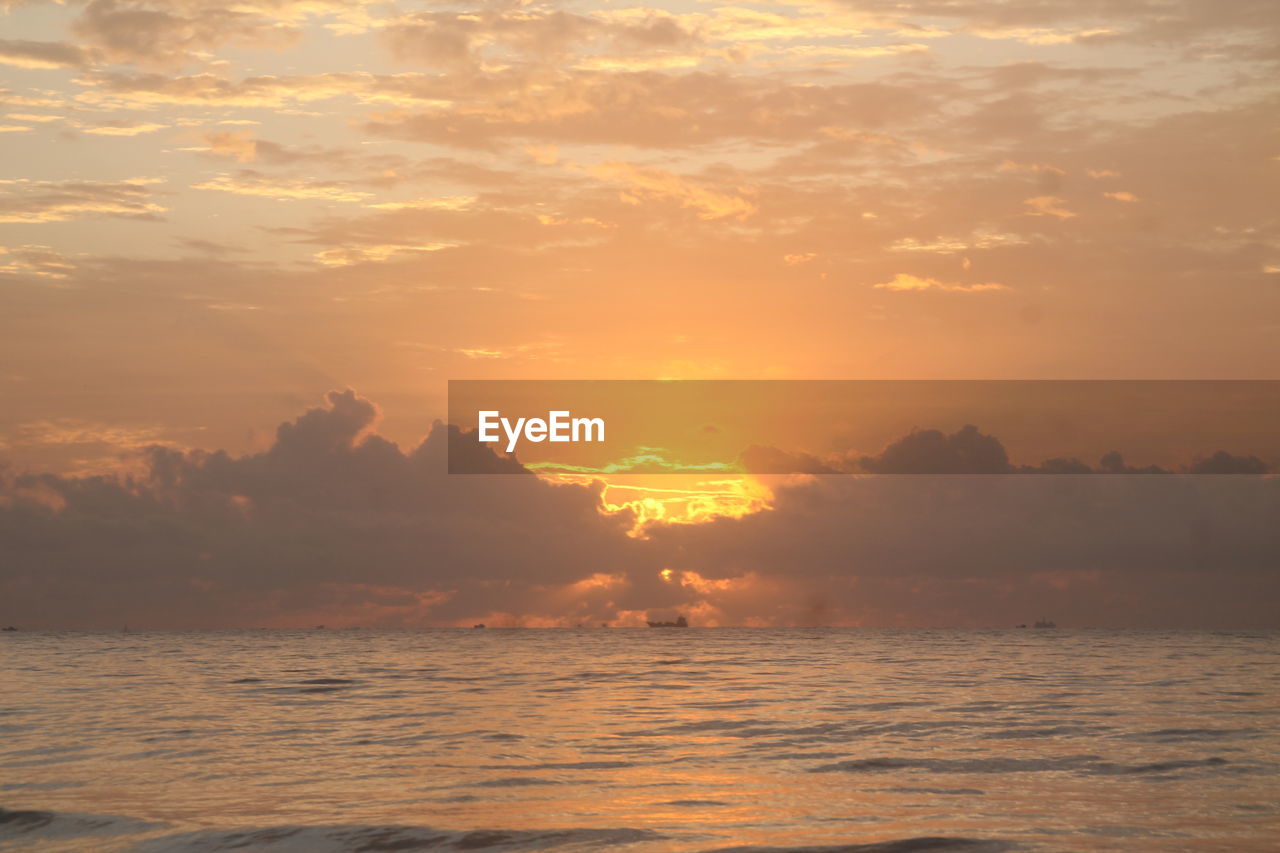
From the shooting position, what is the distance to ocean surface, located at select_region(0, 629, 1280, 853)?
23.4m

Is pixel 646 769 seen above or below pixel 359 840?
below

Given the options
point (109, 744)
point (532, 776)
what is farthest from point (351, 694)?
point (532, 776)

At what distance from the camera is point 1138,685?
6388cm

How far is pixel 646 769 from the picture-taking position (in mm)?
31125

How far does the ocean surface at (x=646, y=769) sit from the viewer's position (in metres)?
23.4

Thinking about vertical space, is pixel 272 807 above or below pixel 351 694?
above

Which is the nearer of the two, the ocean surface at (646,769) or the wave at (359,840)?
the wave at (359,840)

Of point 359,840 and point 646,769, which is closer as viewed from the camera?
point 359,840

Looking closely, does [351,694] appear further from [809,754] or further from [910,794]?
[910,794]

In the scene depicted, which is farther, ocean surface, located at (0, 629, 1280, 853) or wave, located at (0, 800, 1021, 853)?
ocean surface, located at (0, 629, 1280, 853)

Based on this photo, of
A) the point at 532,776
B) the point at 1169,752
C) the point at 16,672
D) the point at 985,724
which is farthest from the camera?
the point at 16,672

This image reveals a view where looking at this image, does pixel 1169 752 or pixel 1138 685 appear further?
pixel 1138 685

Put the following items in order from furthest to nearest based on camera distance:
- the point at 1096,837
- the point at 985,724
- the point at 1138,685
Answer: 1. the point at 1138,685
2. the point at 985,724
3. the point at 1096,837

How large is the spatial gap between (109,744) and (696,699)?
2658 cm
